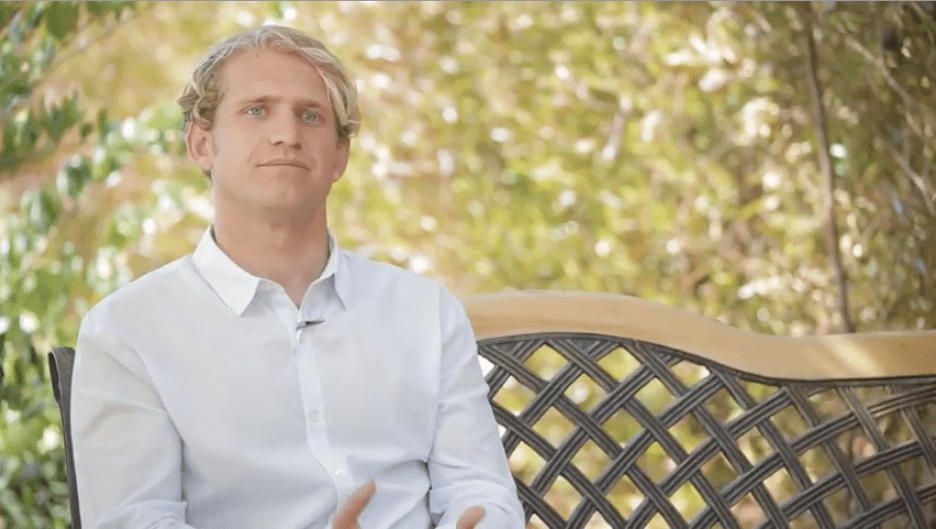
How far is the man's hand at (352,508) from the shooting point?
1368 millimetres

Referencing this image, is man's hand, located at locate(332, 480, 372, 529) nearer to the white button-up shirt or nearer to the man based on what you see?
the man

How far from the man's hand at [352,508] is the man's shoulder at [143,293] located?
1.05 feet

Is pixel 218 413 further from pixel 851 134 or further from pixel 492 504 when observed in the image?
pixel 851 134

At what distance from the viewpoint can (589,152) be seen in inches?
144

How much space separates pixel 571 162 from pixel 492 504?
2183mm

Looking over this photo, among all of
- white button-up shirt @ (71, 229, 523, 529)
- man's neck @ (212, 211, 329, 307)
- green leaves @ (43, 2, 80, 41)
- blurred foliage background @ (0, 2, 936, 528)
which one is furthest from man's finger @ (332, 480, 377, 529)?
blurred foliage background @ (0, 2, 936, 528)

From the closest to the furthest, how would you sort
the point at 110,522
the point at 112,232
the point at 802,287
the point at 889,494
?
the point at 110,522, the point at 112,232, the point at 889,494, the point at 802,287

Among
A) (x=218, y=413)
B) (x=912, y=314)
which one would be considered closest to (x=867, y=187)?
(x=912, y=314)

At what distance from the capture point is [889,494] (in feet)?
8.95

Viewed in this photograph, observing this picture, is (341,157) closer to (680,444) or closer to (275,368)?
(275,368)

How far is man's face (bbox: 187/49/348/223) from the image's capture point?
4.95 feet

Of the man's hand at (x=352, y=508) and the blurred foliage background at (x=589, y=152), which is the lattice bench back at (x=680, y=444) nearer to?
the man's hand at (x=352, y=508)

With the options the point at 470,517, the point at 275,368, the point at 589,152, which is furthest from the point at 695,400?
the point at 589,152

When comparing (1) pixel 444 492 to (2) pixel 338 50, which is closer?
(1) pixel 444 492
